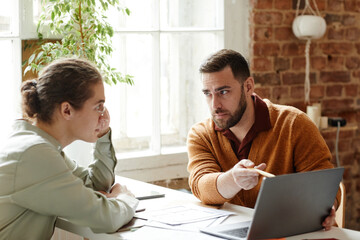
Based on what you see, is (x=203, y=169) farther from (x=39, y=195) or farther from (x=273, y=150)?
(x=39, y=195)

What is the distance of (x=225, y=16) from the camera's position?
351 cm

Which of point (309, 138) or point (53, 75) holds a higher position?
point (53, 75)

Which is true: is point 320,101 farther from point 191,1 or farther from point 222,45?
point 191,1

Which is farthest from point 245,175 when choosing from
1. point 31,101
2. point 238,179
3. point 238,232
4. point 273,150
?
point 31,101

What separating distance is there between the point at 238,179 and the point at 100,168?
62 cm

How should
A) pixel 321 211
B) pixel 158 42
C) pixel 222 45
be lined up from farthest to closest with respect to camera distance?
pixel 222 45
pixel 158 42
pixel 321 211

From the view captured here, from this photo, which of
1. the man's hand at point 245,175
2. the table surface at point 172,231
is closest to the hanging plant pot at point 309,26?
the table surface at point 172,231

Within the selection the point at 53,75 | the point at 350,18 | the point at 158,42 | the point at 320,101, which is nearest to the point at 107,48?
the point at 158,42

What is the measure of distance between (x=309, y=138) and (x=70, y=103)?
108 cm

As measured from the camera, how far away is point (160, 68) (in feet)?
11.0

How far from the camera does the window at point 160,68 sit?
328cm

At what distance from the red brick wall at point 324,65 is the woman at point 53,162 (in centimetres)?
169

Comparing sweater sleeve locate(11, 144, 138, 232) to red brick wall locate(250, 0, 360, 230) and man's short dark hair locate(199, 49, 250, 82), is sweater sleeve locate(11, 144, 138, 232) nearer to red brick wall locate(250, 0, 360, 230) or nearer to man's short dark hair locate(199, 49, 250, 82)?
man's short dark hair locate(199, 49, 250, 82)

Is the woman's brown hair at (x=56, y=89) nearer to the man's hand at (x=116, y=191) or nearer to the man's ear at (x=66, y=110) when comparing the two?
the man's ear at (x=66, y=110)
